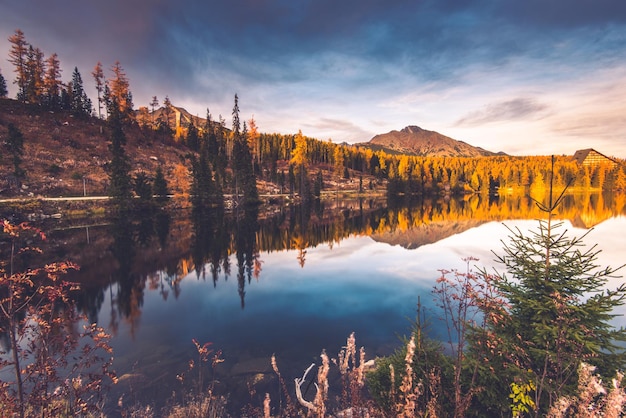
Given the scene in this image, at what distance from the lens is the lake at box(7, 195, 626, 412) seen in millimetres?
10656

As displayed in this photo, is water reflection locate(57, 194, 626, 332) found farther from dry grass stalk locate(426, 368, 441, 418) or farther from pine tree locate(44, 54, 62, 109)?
pine tree locate(44, 54, 62, 109)

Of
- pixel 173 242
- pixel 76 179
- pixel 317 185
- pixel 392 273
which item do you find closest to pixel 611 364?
pixel 392 273

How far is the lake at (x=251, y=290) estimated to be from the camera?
10.7 metres

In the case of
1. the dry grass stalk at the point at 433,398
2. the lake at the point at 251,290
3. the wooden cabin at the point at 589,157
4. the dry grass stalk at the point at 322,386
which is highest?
the wooden cabin at the point at 589,157

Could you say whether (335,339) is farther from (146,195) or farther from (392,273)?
(146,195)

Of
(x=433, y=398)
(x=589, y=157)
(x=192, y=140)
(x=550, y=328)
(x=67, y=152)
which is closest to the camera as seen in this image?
(x=433, y=398)

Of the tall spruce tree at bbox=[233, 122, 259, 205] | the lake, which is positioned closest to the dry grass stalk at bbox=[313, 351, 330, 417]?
the lake

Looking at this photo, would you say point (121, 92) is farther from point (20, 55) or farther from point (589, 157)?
point (589, 157)

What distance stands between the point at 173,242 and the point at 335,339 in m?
24.8

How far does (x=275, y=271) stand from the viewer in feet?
76.0

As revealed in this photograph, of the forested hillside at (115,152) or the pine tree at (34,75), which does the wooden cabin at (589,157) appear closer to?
the forested hillside at (115,152)

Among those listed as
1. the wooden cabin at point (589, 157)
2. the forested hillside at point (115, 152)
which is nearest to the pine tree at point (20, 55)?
the forested hillside at point (115, 152)

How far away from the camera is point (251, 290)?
18781mm

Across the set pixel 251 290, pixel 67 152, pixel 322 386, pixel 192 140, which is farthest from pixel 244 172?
pixel 322 386
